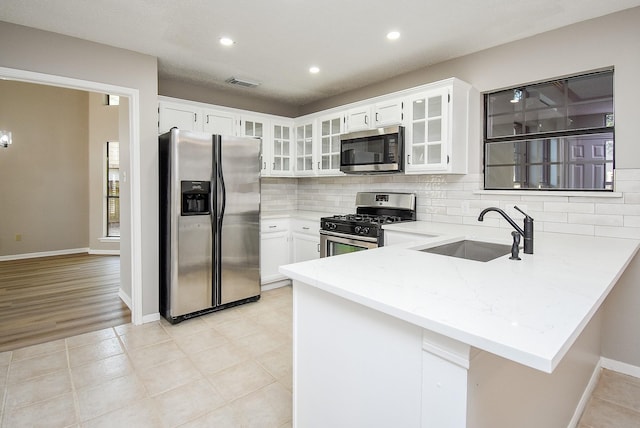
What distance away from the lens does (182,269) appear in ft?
10.5

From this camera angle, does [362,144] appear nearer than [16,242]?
Yes

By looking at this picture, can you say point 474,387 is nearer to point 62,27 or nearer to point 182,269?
point 182,269

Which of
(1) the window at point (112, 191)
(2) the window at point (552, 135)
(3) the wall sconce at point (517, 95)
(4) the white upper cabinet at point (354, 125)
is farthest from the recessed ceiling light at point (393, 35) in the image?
(1) the window at point (112, 191)

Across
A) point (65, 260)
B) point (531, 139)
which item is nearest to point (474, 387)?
point (531, 139)

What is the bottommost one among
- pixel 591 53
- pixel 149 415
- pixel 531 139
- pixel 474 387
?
pixel 149 415

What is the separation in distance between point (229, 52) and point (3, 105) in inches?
196

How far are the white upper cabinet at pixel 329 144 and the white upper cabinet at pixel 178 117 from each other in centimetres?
144

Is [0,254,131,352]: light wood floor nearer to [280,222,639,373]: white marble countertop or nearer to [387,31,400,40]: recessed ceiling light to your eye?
[280,222,639,373]: white marble countertop

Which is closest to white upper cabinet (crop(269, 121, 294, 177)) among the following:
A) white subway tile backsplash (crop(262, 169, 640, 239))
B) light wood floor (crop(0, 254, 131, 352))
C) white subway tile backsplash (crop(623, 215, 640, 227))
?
white subway tile backsplash (crop(262, 169, 640, 239))

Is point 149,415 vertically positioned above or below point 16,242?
below

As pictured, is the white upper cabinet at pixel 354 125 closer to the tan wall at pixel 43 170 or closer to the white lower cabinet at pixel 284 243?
the white lower cabinet at pixel 284 243

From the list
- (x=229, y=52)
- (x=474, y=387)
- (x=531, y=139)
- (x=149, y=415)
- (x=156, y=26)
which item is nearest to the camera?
(x=474, y=387)

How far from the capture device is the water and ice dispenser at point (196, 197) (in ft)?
10.4

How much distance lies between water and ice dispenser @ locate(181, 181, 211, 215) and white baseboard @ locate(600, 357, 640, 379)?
342cm
